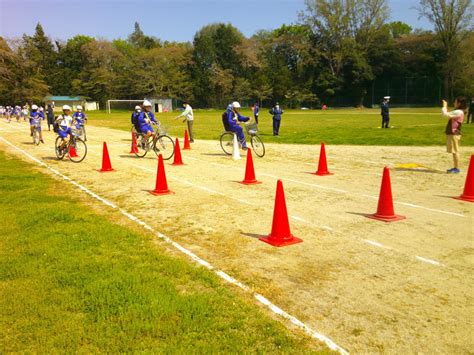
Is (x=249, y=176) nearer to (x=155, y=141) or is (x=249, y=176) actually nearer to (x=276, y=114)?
(x=155, y=141)

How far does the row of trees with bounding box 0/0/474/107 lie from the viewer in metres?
67.3

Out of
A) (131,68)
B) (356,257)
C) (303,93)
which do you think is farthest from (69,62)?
(356,257)

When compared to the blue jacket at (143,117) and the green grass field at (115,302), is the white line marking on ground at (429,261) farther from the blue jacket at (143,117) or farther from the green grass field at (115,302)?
the blue jacket at (143,117)

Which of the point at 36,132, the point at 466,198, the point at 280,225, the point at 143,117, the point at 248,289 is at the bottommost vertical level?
the point at 248,289

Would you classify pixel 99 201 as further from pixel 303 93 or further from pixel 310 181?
pixel 303 93

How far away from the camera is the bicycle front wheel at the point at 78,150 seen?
13.9 m

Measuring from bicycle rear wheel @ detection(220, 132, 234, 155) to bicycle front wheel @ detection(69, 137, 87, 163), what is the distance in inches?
181

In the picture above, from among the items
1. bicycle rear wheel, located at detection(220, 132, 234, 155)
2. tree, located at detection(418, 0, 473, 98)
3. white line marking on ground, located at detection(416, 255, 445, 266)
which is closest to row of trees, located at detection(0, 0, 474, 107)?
tree, located at detection(418, 0, 473, 98)

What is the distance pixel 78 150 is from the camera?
47.2 ft

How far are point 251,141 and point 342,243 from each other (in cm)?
843

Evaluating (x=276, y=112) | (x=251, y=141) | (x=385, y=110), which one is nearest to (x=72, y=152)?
(x=251, y=141)

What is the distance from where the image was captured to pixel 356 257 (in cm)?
500

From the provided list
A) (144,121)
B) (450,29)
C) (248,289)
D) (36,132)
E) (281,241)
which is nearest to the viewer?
(248,289)

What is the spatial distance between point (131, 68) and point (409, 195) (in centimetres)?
8036
